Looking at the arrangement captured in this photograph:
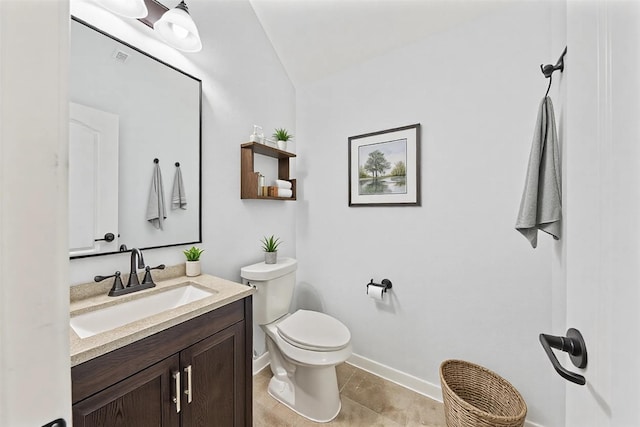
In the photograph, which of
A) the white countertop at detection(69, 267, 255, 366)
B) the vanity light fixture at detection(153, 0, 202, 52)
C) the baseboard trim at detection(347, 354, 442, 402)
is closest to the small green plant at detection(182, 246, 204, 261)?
the white countertop at detection(69, 267, 255, 366)

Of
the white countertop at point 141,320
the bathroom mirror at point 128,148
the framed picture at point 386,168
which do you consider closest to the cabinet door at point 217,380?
the white countertop at point 141,320

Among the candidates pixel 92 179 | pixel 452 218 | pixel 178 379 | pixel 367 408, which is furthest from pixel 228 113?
pixel 367 408

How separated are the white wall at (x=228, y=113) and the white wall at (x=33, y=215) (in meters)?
1.09

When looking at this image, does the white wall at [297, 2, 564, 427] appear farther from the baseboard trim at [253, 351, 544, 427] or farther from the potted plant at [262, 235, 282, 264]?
the potted plant at [262, 235, 282, 264]

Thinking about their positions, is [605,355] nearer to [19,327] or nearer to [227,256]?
[19,327]

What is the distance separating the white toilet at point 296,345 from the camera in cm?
145

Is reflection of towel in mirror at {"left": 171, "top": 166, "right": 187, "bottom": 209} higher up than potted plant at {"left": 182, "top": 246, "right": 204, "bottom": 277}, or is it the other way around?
reflection of towel in mirror at {"left": 171, "top": 166, "right": 187, "bottom": 209}

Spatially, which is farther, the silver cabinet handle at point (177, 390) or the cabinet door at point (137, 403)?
the silver cabinet handle at point (177, 390)

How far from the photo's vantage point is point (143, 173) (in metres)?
1.30

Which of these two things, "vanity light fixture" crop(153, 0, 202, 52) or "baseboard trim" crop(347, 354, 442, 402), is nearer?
"vanity light fixture" crop(153, 0, 202, 52)

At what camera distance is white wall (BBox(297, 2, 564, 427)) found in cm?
139

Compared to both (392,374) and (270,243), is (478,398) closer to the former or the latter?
(392,374)

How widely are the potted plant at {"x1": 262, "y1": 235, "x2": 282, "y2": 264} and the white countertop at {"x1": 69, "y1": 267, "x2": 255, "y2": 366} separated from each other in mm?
480

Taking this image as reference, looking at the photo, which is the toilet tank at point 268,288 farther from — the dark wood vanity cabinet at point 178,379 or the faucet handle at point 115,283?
the faucet handle at point 115,283
